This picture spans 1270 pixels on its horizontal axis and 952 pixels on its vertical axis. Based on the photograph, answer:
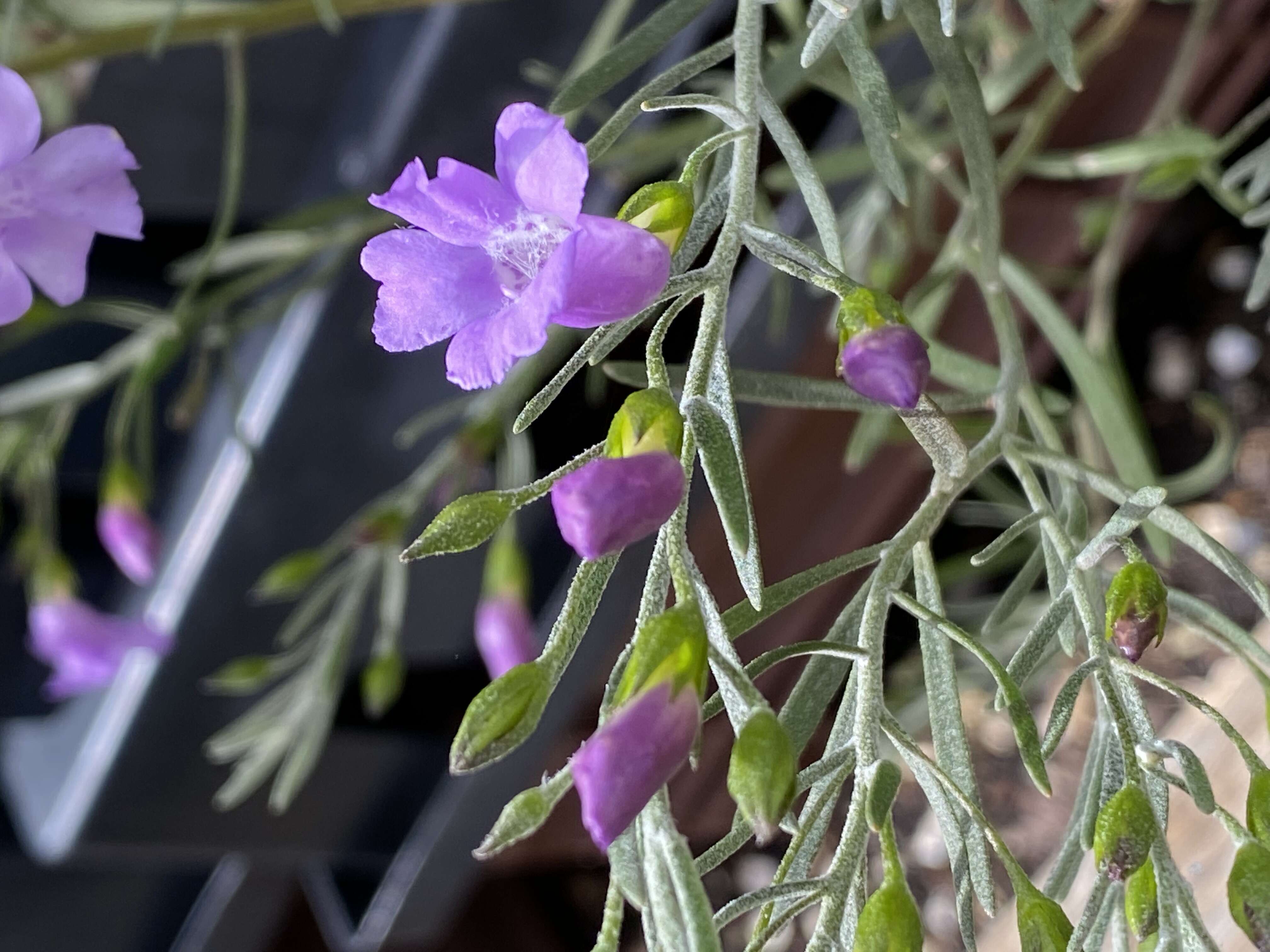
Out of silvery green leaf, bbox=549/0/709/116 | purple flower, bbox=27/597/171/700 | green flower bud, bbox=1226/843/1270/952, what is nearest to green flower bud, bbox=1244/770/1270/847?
green flower bud, bbox=1226/843/1270/952

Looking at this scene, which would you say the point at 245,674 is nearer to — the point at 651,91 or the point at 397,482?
the point at 397,482

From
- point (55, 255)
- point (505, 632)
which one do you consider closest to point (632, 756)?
point (55, 255)

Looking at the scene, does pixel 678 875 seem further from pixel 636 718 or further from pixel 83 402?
pixel 83 402

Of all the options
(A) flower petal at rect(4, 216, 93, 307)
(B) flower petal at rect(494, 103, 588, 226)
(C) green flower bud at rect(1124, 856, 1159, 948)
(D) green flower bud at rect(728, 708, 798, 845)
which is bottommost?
(C) green flower bud at rect(1124, 856, 1159, 948)

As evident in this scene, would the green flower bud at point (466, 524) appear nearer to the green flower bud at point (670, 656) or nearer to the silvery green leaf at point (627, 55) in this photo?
the green flower bud at point (670, 656)

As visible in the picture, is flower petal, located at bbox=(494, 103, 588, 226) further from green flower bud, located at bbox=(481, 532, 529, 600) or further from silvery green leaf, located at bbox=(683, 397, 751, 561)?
green flower bud, located at bbox=(481, 532, 529, 600)

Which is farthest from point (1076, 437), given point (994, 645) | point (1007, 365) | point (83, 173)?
point (83, 173)
